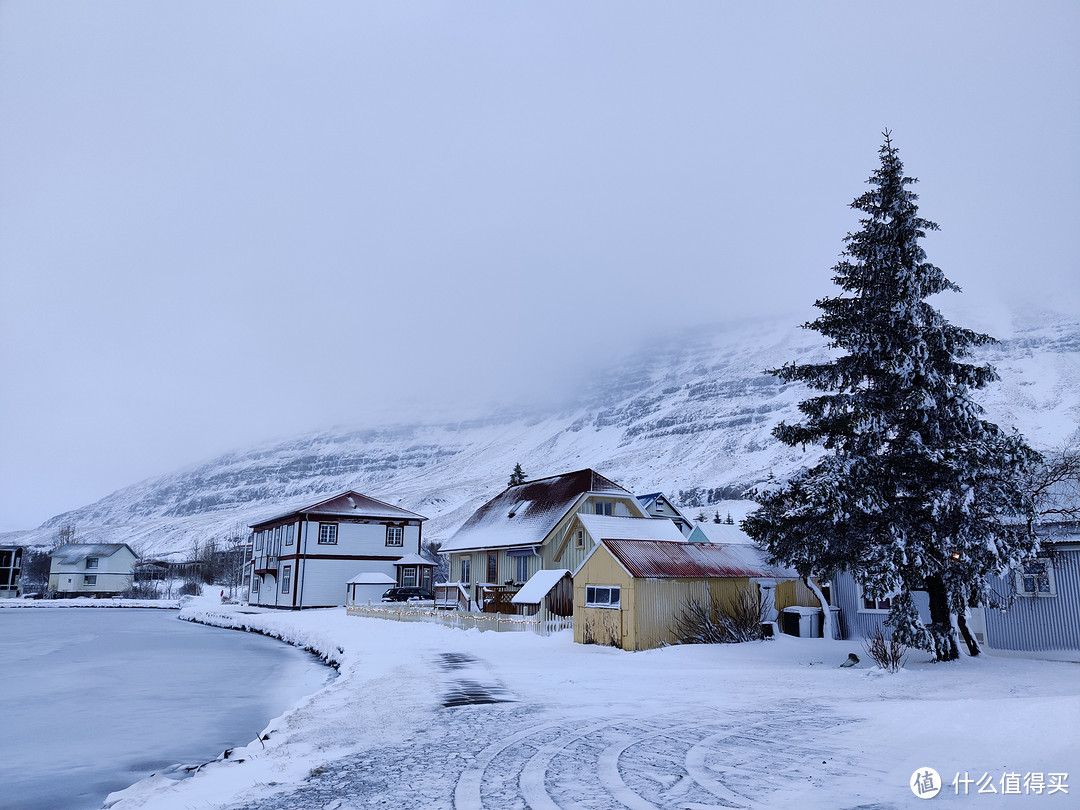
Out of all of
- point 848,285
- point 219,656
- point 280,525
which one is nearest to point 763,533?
point 848,285

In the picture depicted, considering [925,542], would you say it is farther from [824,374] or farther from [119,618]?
[119,618]

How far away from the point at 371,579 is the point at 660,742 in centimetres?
4819

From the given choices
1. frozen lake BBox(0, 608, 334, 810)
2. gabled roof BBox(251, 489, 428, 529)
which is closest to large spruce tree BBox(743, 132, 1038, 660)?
frozen lake BBox(0, 608, 334, 810)

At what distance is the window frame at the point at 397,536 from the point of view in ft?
198

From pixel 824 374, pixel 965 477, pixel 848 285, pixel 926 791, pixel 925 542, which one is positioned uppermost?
pixel 848 285

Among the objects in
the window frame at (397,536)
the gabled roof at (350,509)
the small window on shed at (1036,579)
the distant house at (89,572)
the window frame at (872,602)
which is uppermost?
the gabled roof at (350,509)

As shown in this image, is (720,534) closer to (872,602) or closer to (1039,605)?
(872,602)

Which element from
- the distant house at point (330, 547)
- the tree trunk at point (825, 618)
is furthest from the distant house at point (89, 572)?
the tree trunk at point (825, 618)

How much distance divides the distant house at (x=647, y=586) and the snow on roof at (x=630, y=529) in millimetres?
2237

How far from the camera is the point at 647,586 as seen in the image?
25078 millimetres

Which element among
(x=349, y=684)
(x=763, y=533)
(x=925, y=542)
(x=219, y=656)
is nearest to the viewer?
(x=349, y=684)

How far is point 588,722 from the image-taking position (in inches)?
490

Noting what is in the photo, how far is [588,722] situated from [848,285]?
50.7 ft

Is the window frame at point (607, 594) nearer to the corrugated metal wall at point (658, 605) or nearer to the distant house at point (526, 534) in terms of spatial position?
the corrugated metal wall at point (658, 605)
